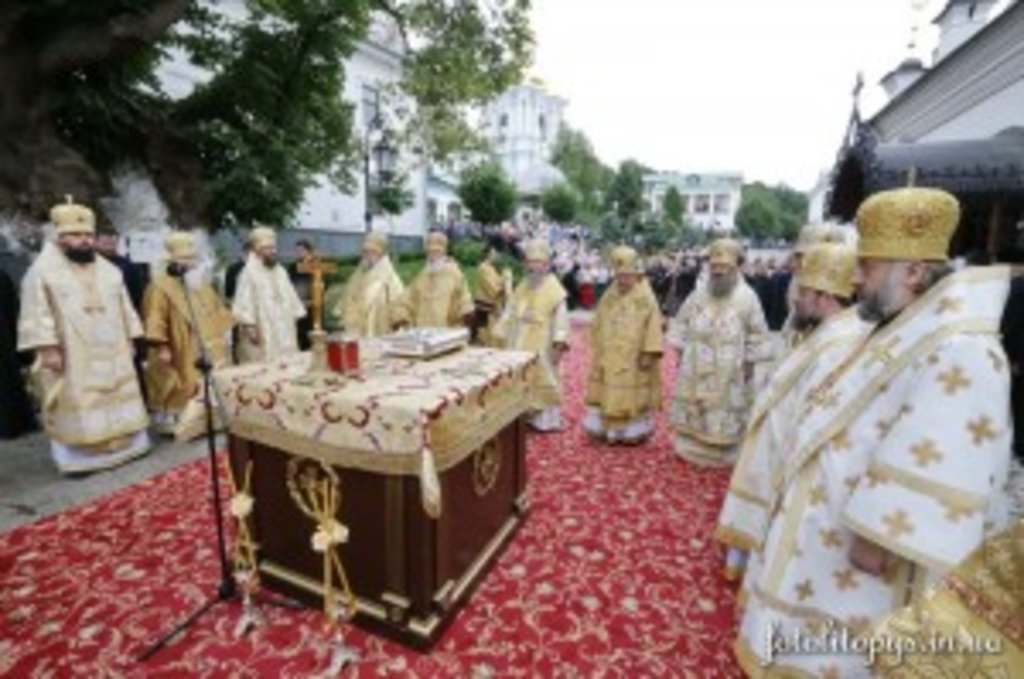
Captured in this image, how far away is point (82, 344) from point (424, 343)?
340 centimetres

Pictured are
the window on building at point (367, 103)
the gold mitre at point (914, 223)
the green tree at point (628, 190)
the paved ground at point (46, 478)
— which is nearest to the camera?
the gold mitre at point (914, 223)

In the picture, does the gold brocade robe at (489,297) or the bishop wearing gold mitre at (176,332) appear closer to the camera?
the bishop wearing gold mitre at (176,332)

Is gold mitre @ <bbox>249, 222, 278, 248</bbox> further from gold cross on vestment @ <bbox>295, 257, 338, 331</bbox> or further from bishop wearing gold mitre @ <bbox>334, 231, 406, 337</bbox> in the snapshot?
gold cross on vestment @ <bbox>295, 257, 338, 331</bbox>

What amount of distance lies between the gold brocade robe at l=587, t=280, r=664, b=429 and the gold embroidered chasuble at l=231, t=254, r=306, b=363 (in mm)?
3443

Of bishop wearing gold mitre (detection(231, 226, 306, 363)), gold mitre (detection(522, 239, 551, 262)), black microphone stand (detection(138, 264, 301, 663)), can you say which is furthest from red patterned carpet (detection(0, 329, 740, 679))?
→ gold mitre (detection(522, 239, 551, 262))

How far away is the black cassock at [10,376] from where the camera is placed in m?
6.04

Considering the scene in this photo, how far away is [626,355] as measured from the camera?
6121mm

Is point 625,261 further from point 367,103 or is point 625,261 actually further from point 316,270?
point 367,103

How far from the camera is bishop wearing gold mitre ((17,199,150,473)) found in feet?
16.3

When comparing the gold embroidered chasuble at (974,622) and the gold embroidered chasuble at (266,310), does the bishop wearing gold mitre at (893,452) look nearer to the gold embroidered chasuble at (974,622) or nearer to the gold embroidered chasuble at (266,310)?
the gold embroidered chasuble at (974,622)

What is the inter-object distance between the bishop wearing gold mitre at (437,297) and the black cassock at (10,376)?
3.77 m

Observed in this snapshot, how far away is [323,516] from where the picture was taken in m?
2.96

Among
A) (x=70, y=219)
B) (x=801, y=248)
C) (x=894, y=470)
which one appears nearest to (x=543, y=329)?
(x=801, y=248)

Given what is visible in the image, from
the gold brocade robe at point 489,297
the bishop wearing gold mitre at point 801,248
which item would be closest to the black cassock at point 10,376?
Answer: the gold brocade robe at point 489,297
